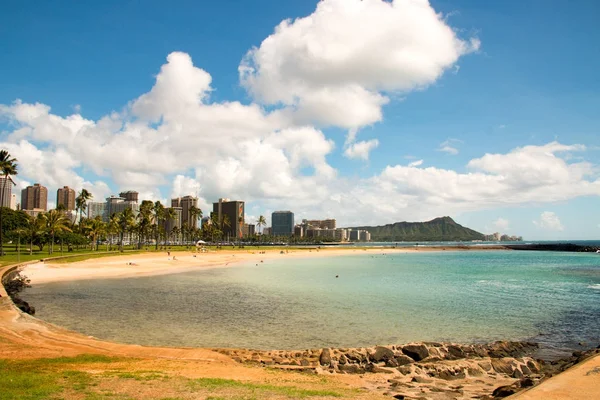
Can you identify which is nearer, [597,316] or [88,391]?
[88,391]

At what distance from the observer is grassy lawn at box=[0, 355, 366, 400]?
34.3ft

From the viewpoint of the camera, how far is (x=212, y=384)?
12.0 meters

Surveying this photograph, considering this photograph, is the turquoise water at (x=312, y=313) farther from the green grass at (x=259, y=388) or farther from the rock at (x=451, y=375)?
the green grass at (x=259, y=388)

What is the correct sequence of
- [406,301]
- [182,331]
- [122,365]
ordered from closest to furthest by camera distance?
[122,365]
[182,331]
[406,301]

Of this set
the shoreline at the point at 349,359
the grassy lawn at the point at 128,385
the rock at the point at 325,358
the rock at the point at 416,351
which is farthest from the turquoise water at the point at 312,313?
the grassy lawn at the point at 128,385

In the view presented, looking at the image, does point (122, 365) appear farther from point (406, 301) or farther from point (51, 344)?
point (406, 301)

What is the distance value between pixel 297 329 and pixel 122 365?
39.2 ft

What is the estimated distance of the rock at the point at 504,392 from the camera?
1212 cm

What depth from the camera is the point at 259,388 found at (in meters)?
11.9

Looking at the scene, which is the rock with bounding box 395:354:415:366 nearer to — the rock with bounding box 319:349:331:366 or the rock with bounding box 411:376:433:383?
the rock with bounding box 411:376:433:383

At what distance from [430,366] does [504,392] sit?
3927 mm

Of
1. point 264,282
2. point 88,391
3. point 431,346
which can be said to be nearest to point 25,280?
point 264,282

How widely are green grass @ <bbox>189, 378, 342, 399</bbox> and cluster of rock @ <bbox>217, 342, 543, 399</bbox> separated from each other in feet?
8.59

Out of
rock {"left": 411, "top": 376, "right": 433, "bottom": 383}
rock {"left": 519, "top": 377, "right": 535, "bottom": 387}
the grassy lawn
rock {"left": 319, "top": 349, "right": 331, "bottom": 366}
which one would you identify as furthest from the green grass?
rock {"left": 519, "top": 377, "right": 535, "bottom": 387}
